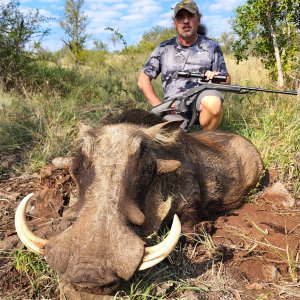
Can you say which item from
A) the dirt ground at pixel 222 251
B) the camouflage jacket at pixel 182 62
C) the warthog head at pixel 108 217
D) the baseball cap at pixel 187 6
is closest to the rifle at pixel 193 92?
the camouflage jacket at pixel 182 62

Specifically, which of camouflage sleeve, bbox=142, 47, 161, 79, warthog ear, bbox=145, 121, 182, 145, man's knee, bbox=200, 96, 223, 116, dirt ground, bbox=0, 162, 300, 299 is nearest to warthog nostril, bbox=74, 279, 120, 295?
dirt ground, bbox=0, 162, 300, 299

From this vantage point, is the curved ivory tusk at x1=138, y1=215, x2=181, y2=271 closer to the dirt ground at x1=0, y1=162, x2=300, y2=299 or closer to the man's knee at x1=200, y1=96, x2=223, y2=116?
the dirt ground at x1=0, y1=162, x2=300, y2=299

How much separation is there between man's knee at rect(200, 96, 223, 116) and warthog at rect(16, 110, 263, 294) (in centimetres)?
78

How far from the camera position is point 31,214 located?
317 centimetres

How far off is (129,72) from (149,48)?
5213mm

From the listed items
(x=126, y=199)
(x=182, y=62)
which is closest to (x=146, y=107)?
(x=182, y=62)

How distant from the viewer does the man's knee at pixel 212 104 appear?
4348mm

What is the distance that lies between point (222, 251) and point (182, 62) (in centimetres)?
286

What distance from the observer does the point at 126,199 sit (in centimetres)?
219

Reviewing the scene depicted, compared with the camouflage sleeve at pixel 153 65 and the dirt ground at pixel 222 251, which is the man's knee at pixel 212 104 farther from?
the dirt ground at pixel 222 251

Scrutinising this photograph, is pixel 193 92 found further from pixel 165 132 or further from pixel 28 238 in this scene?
pixel 28 238

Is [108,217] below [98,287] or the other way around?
the other way around

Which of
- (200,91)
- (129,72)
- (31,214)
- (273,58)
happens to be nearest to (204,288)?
(31,214)

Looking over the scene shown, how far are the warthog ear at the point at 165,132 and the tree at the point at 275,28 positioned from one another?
4101 millimetres
